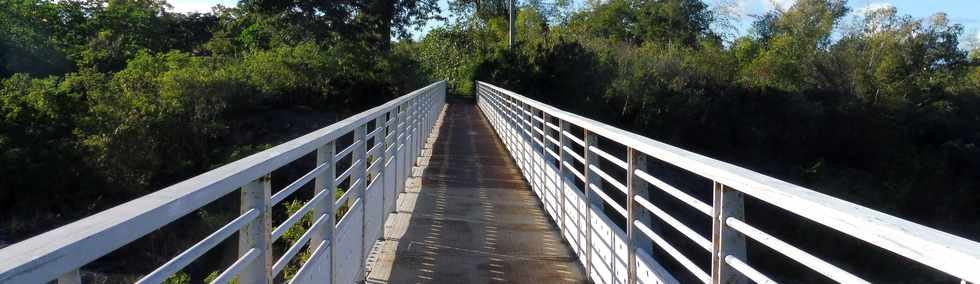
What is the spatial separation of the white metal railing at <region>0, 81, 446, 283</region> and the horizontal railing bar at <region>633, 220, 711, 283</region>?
1646 mm

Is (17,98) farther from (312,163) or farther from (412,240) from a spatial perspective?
(412,240)

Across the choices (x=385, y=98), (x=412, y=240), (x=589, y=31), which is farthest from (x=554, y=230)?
(x=589, y=31)

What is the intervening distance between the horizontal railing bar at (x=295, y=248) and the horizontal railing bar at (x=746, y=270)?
177 centimetres

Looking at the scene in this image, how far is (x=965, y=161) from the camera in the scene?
43875 mm

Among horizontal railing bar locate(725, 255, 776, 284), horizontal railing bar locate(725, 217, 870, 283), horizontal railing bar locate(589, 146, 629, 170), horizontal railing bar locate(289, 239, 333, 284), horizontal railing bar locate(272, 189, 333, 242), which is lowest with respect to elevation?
horizontal railing bar locate(289, 239, 333, 284)

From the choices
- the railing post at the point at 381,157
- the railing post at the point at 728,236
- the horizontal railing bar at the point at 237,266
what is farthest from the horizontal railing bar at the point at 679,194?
the railing post at the point at 381,157

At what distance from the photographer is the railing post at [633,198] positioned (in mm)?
4652

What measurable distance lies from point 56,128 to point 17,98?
4.86 ft

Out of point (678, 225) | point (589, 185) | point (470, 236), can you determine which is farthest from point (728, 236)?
point (470, 236)

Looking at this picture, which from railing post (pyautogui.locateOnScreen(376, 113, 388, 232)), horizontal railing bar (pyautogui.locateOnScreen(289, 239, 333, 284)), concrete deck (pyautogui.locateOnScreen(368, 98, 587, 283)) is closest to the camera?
horizontal railing bar (pyautogui.locateOnScreen(289, 239, 333, 284))

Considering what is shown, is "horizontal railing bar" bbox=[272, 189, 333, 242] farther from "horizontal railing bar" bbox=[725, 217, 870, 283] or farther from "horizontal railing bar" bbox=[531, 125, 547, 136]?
"horizontal railing bar" bbox=[531, 125, 547, 136]

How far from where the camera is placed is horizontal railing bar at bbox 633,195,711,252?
11.5 ft

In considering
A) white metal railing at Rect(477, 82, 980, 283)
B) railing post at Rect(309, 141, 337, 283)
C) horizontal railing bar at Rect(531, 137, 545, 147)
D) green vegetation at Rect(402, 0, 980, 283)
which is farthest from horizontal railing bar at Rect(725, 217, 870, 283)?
green vegetation at Rect(402, 0, 980, 283)

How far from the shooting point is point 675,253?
405cm
